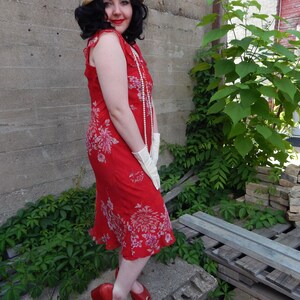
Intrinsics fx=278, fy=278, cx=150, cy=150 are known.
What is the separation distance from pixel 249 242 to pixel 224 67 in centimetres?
167

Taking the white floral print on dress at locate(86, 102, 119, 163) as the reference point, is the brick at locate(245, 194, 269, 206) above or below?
below

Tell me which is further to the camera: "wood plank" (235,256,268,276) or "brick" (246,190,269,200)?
"brick" (246,190,269,200)

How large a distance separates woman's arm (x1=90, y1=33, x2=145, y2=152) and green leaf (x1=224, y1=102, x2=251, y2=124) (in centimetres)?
142

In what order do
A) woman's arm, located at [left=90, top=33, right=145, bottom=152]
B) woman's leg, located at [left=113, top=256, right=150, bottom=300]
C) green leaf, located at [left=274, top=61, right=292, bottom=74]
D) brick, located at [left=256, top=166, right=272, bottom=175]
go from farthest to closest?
1. brick, located at [left=256, top=166, right=272, bottom=175]
2. green leaf, located at [left=274, top=61, right=292, bottom=74]
3. woman's leg, located at [left=113, top=256, right=150, bottom=300]
4. woman's arm, located at [left=90, top=33, right=145, bottom=152]

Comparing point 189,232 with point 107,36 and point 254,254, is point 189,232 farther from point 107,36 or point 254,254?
point 107,36

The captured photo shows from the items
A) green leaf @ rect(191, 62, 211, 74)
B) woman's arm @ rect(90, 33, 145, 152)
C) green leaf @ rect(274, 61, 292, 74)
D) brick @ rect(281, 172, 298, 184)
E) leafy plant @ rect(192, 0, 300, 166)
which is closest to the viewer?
woman's arm @ rect(90, 33, 145, 152)

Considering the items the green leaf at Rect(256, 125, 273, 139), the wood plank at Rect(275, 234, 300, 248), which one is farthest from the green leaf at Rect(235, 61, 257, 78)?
the wood plank at Rect(275, 234, 300, 248)

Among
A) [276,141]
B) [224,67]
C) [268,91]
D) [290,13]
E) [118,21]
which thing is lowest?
[276,141]

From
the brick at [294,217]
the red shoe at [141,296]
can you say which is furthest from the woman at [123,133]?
the brick at [294,217]

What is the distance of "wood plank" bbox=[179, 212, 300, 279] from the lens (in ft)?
6.66

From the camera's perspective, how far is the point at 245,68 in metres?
2.55

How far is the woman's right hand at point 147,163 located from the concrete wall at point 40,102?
4.75 feet

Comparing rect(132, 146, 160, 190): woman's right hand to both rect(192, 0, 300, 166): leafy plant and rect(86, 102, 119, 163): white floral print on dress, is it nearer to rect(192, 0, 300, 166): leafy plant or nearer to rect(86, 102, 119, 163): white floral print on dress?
rect(86, 102, 119, 163): white floral print on dress

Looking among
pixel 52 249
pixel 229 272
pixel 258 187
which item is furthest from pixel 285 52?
pixel 52 249
